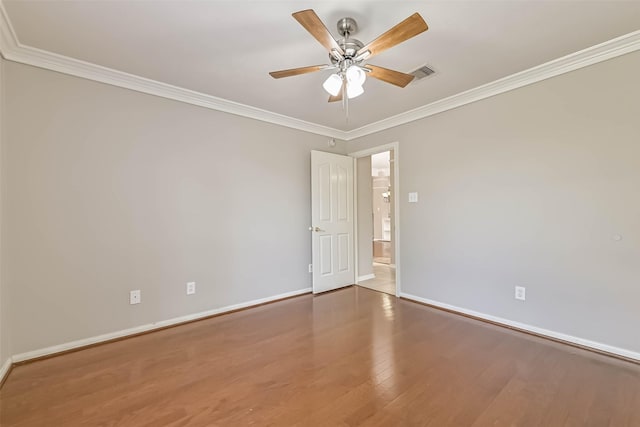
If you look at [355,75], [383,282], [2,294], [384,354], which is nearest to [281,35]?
[355,75]

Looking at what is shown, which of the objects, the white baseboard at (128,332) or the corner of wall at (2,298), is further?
the white baseboard at (128,332)

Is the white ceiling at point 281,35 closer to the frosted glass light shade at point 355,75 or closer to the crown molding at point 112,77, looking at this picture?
the crown molding at point 112,77

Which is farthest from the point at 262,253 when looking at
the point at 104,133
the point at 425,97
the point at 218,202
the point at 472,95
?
the point at 472,95

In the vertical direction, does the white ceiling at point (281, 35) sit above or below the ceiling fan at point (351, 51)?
above

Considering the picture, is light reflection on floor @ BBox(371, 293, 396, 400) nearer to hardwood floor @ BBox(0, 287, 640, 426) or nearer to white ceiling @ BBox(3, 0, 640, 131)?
hardwood floor @ BBox(0, 287, 640, 426)

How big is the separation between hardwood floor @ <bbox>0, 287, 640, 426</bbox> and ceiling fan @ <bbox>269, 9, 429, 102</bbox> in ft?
6.70

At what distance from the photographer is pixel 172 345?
94.9 inches

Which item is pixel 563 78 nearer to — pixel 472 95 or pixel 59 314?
pixel 472 95

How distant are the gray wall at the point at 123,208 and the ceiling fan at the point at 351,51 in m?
1.58

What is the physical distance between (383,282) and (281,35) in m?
3.70

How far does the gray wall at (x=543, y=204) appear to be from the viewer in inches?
84.2

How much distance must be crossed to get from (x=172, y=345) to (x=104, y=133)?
1.99m

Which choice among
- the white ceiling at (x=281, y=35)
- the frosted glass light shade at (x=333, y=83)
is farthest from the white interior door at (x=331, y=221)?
the frosted glass light shade at (x=333, y=83)

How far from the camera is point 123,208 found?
8.34 feet
